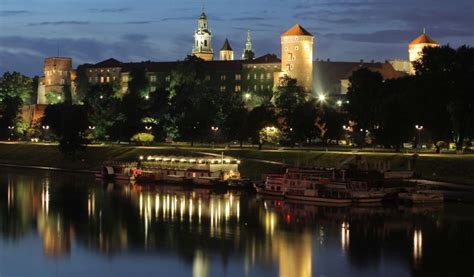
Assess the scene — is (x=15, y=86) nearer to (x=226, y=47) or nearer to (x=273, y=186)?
(x=226, y=47)

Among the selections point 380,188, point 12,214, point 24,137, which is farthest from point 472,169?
point 24,137

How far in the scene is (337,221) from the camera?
147 ft

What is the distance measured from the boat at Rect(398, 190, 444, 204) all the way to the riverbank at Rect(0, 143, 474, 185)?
16.7ft

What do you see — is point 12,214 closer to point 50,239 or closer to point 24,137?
point 50,239

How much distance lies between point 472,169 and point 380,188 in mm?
7880

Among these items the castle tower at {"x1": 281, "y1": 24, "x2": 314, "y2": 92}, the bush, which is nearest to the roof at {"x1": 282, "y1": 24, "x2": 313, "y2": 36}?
the castle tower at {"x1": 281, "y1": 24, "x2": 314, "y2": 92}

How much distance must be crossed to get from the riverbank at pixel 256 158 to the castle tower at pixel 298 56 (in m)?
40.5

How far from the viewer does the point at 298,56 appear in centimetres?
12375

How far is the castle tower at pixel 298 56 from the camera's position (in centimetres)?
12350

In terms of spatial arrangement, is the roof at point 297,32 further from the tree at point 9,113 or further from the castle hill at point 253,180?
the tree at point 9,113

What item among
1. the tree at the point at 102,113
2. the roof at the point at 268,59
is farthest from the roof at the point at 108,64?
the tree at the point at 102,113

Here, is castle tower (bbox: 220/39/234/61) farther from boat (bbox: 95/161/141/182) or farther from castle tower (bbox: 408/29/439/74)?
boat (bbox: 95/161/141/182)

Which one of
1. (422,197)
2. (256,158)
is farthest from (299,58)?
(422,197)

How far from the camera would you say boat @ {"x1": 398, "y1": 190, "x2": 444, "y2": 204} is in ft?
164
